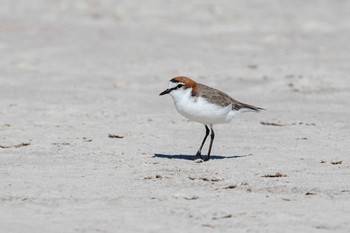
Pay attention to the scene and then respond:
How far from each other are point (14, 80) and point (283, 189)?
845 centimetres

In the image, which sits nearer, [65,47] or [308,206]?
[308,206]

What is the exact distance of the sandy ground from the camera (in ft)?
25.3

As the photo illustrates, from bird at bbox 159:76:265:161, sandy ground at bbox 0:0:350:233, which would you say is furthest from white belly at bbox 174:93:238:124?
sandy ground at bbox 0:0:350:233

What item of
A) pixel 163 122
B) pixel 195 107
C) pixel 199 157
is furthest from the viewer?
pixel 163 122

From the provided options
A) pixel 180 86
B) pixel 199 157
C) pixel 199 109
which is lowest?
pixel 199 157

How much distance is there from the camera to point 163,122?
12.7m

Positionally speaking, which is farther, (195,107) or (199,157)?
(199,157)

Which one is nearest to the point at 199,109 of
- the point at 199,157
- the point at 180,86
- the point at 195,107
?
the point at 195,107

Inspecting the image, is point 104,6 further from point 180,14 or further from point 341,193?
point 341,193

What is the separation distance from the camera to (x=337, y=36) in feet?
73.0

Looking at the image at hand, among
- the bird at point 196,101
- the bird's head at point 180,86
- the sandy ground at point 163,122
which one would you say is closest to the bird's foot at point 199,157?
the bird at point 196,101

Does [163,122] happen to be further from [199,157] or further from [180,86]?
[180,86]

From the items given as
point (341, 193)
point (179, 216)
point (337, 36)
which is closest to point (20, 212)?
point (179, 216)

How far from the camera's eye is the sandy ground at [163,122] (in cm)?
772
